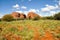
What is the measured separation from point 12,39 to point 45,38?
4009 millimetres

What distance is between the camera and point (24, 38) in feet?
59.7

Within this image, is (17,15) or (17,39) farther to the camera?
(17,15)

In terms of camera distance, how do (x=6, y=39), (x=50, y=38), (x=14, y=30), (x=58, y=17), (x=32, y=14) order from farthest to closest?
1. (x=32, y=14)
2. (x=58, y=17)
3. (x=14, y=30)
4. (x=50, y=38)
5. (x=6, y=39)

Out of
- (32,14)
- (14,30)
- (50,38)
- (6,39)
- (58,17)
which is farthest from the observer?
(32,14)

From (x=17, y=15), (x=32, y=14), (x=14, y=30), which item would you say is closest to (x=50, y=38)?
(x=14, y=30)

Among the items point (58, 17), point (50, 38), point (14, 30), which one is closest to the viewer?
point (50, 38)

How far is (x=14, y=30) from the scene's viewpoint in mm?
23016

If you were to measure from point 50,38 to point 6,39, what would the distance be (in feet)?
17.3

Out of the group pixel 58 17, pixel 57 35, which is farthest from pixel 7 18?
pixel 57 35

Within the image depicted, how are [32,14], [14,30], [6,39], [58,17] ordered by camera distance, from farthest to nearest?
1. [32,14]
2. [58,17]
3. [14,30]
4. [6,39]

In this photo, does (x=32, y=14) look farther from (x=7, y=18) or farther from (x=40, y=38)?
(x=40, y=38)

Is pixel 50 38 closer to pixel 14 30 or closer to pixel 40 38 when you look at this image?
pixel 40 38

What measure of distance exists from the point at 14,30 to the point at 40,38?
5.50 meters

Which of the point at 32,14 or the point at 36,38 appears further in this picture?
the point at 32,14
